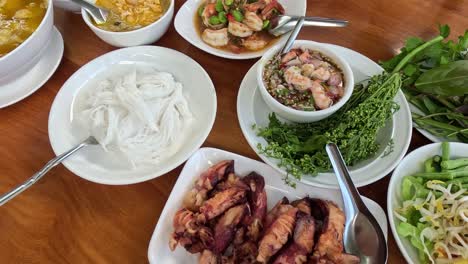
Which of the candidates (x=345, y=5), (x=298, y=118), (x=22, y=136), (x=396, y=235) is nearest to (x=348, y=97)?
(x=298, y=118)

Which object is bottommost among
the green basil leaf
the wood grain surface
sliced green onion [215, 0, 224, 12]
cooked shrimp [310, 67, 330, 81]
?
the wood grain surface

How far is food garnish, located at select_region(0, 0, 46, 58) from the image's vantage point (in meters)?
1.34

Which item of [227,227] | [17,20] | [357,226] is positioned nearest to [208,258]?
[227,227]

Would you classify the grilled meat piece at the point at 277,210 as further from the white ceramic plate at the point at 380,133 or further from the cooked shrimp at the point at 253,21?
the cooked shrimp at the point at 253,21

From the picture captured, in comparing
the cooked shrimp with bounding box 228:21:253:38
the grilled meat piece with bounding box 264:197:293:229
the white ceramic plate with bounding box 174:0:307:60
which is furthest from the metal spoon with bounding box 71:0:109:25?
the grilled meat piece with bounding box 264:197:293:229

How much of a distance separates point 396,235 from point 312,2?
1078 mm

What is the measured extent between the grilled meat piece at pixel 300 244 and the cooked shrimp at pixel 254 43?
722 mm

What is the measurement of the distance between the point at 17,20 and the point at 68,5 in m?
0.23

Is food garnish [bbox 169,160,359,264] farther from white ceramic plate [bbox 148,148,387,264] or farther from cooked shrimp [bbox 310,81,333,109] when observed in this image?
cooked shrimp [bbox 310,81,333,109]

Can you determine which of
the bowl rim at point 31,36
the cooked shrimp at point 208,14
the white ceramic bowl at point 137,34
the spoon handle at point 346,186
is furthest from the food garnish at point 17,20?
the spoon handle at point 346,186

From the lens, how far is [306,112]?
3.75 ft

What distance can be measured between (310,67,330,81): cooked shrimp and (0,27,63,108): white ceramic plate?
0.96 meters

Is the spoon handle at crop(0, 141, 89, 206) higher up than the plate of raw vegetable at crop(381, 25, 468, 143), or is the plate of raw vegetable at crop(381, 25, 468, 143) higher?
the plate of raw vegetable at crop(381, 25, 468, 143)

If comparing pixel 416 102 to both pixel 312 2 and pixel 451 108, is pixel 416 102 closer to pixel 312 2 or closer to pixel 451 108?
pixel 451 108
